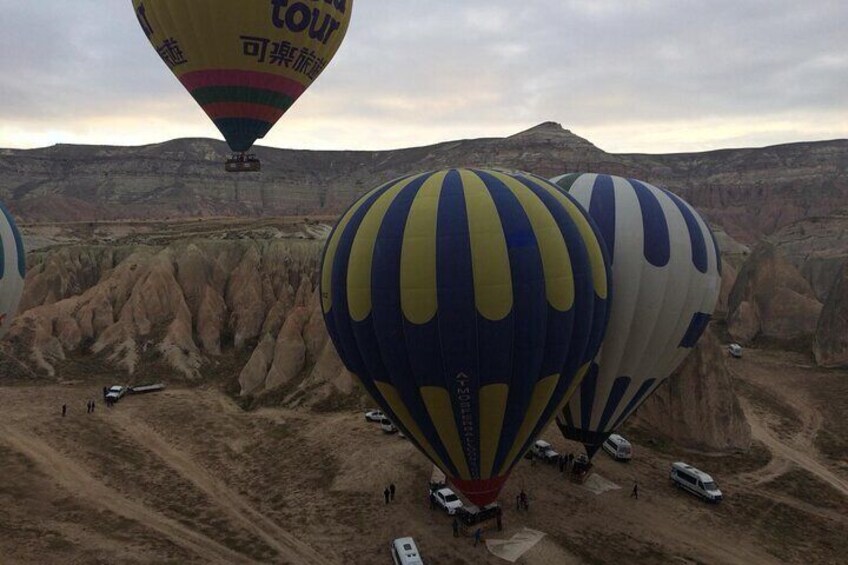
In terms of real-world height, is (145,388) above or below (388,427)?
below

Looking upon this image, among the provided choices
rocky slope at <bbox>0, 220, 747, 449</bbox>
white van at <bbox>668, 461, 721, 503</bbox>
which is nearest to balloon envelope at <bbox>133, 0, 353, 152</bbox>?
rocky slope at <bbox>0, 220, 747, 449</bbox>

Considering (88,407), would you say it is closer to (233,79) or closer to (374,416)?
(374,416)

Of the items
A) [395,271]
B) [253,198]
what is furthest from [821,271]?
[253,198]

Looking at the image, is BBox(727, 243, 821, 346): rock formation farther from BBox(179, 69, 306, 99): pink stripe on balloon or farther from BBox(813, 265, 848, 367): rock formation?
BBox(179, 69, 306, 99): pink stripe on balloon

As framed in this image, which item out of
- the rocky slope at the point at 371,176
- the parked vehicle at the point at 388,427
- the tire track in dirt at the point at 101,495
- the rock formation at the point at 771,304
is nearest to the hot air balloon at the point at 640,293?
the parked vehicle at the point at 388,427

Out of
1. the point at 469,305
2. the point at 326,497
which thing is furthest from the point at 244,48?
the point at 326,497

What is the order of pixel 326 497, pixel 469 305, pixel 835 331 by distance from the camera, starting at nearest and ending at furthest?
pixel 469 305 → pixel 326 497 → pixel 835 331
